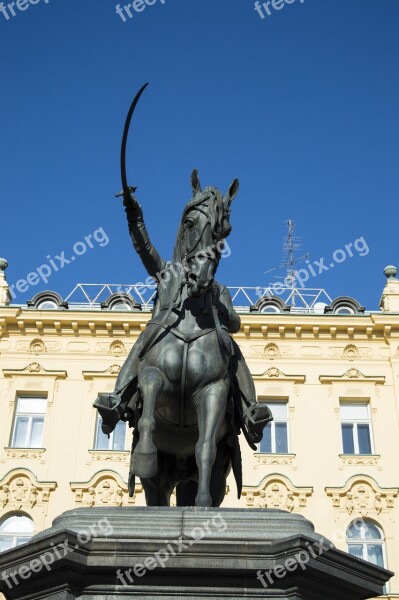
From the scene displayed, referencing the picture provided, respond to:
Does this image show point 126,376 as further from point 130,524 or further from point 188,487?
point 130,524

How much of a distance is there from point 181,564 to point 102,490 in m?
19.8

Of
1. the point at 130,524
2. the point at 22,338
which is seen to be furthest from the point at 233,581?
the point at 22,338

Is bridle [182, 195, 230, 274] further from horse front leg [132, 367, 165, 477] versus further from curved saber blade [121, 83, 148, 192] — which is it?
horse front leg [132, 367, 165, 477]

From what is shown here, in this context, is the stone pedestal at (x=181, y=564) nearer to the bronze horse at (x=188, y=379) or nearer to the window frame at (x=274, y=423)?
the bronze horse at (x=188, y=379)

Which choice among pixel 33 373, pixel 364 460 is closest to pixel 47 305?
pixel 33 373

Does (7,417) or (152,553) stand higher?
(7,417)


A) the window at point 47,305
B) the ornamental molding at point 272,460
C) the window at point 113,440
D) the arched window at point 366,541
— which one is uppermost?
the window at point 47,305

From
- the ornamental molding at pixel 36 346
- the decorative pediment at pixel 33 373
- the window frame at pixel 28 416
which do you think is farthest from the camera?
the ornamental molding at pixel 36 346

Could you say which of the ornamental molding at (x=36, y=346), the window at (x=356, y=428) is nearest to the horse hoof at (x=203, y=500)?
the window at (x=356, y=428)

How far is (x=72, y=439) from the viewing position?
1014 inches

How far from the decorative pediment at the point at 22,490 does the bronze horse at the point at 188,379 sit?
17800 millimetres

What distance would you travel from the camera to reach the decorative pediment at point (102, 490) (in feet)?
80.7

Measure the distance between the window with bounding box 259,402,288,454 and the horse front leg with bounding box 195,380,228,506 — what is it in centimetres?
1879

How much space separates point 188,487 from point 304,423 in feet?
61.2
